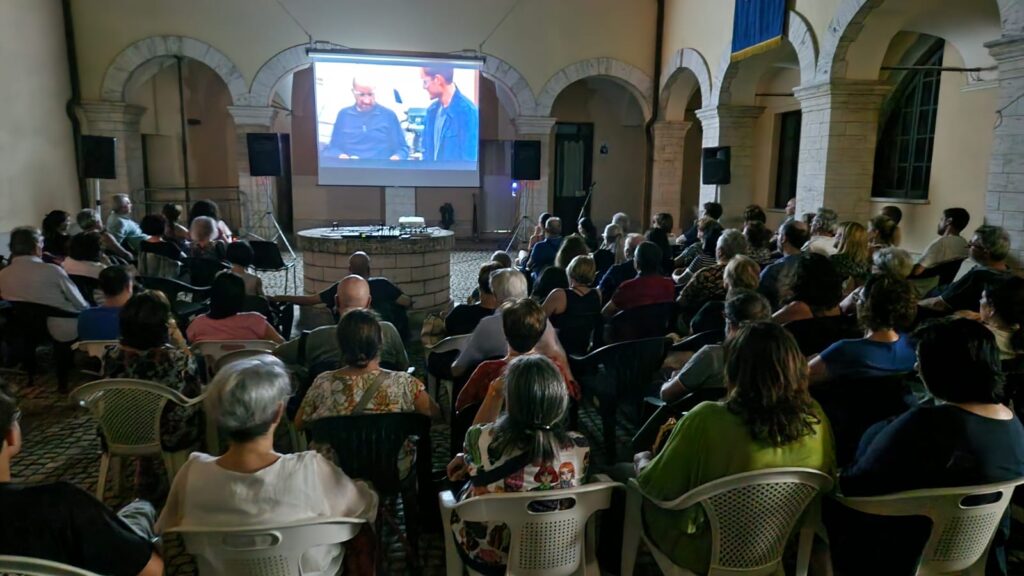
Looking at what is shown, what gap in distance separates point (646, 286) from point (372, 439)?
2265 millimetres

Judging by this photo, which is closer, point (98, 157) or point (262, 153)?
point (98, 157)

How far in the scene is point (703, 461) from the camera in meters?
1.68

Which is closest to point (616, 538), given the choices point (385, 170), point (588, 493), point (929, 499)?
point (588, 493)

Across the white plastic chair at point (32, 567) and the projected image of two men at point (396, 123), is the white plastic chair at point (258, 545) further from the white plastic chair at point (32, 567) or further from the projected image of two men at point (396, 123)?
the projected image of two men at point (396, 123)

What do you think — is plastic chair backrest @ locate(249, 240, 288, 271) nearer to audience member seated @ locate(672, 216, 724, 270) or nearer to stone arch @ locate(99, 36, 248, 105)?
audience member seated @ locate(672, 216, 724, 270)

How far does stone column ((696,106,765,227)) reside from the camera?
8.87m

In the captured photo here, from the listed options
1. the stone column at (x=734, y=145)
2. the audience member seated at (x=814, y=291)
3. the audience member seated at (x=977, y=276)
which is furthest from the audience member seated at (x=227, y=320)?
the stone column at (x=734, y=145)

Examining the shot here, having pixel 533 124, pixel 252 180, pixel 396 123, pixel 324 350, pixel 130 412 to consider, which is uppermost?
pixel 533 124

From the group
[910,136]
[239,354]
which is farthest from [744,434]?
[910,136]

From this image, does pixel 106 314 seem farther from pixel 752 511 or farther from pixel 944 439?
pixel 944 439

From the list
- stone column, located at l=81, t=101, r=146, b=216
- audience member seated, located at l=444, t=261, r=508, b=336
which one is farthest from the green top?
stone column, located at l=81, t=101, r=146, b=216

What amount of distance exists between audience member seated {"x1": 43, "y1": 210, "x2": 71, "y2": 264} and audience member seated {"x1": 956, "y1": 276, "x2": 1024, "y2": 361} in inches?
226

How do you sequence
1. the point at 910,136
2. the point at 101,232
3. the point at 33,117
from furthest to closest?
the point at 910,136 → the point at 33,117 → the point at 101,232

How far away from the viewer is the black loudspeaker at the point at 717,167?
28.2ft
